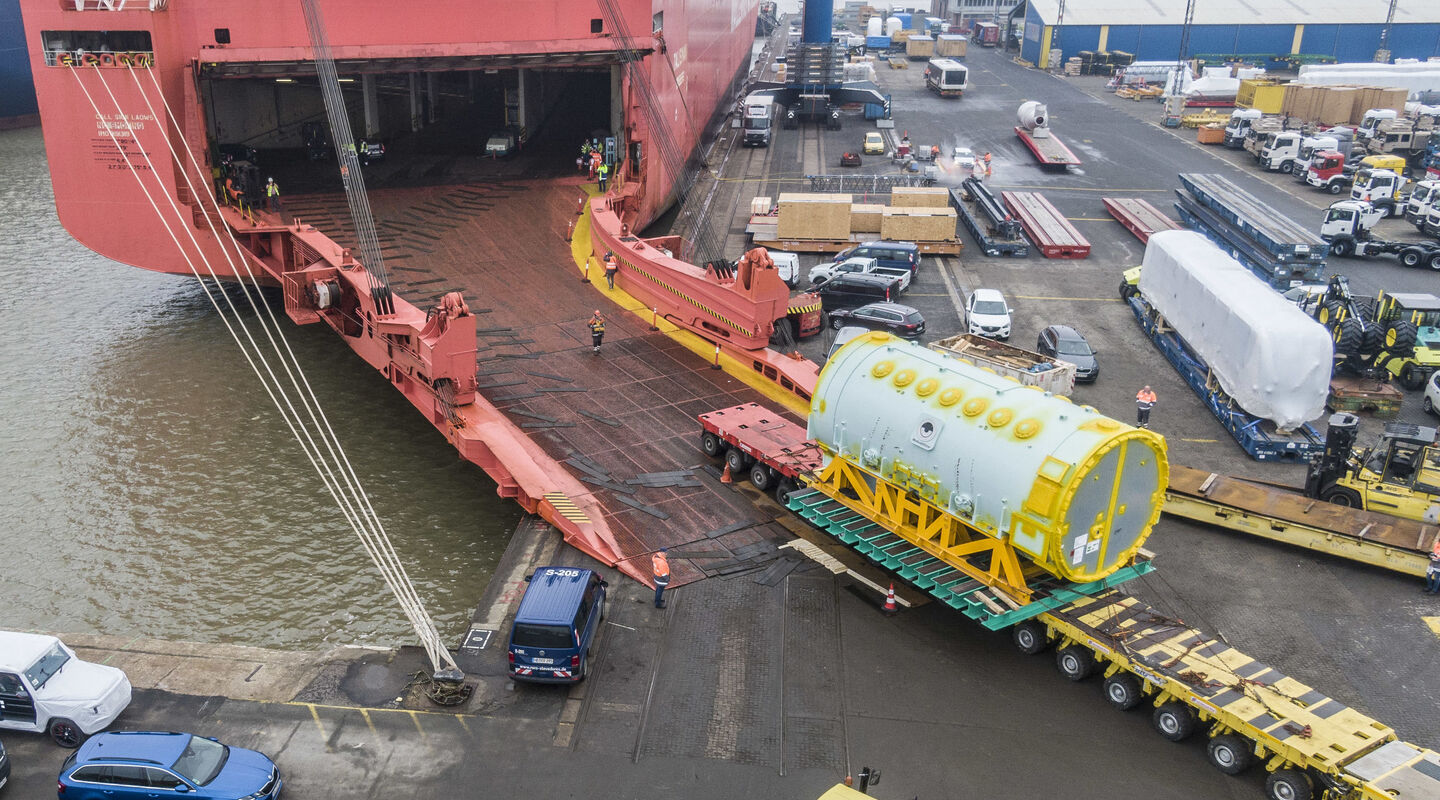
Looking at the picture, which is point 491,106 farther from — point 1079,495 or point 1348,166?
point 1348,166

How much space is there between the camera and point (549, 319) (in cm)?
2914

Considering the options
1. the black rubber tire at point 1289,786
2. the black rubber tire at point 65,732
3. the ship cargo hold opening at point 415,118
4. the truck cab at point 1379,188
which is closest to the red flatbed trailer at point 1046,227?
the truck cab at point 1379,188

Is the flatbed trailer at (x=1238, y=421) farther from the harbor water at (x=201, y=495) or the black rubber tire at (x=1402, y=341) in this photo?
the harbor water at (x=201, y=495)

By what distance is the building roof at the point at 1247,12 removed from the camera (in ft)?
305

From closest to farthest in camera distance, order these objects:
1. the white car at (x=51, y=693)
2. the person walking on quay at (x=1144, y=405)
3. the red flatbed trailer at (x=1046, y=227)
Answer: the white car at (x=51, y=693)
the person walking on quay at (x=1144, y=405)
the red flatbed trailer at (x=1046, y=227)

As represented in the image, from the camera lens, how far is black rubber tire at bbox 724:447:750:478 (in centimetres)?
2173

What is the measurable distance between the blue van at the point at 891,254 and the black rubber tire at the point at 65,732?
2745 cm

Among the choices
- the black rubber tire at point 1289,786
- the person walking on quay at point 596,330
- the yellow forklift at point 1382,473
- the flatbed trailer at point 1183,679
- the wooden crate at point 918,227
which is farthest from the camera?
the wooden crate at point 918,227

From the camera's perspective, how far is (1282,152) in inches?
2199

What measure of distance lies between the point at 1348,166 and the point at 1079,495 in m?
49.5

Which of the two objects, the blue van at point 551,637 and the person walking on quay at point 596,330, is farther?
the person walking on quay at point 596,330

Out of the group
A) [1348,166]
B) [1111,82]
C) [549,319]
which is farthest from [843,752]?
[1111,82]

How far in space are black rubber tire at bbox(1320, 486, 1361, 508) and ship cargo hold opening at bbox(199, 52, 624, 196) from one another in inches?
955

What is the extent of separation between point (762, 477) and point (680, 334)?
8.16 metres
